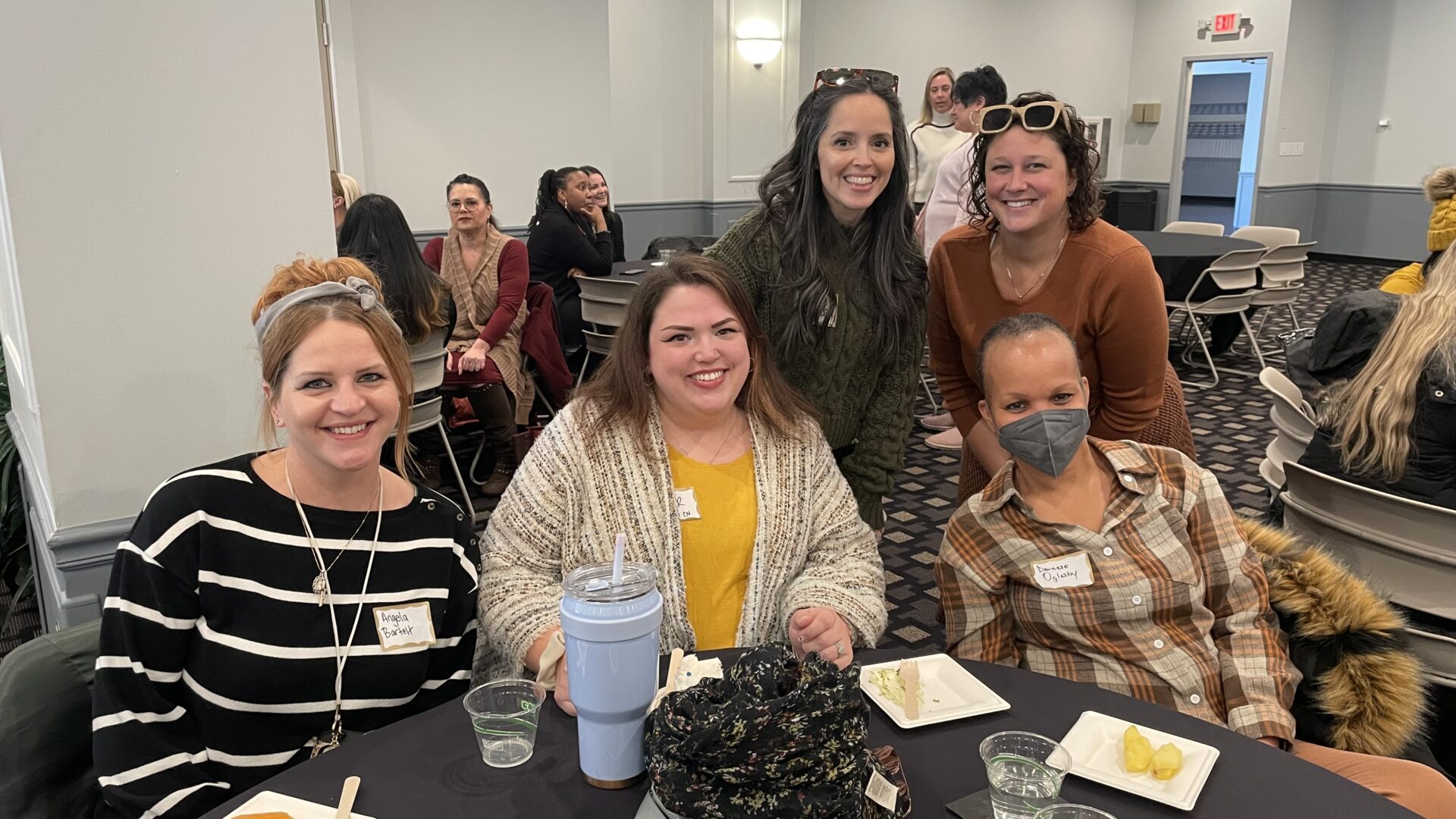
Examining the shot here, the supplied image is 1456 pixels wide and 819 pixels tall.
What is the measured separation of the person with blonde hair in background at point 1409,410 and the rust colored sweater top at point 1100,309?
0.49 meters

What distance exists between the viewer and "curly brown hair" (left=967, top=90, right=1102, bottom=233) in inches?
86.7

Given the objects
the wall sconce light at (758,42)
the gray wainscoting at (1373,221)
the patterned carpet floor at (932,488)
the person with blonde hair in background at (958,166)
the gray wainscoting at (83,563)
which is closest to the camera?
the gray wainscoting at (83,563)

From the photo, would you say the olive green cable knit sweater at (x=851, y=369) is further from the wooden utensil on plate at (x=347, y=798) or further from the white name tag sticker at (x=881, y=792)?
the wooden utensil on plate at (x=347, y=798)

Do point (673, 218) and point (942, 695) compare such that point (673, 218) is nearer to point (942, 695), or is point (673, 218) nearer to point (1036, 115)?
point (1036, 115)

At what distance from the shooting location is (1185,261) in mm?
6660

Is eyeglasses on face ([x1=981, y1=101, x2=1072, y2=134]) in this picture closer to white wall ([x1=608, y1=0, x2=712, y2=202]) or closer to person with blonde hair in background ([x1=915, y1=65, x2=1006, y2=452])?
person with blonde hair in background ([x1=915, y1=65, x2=1006, y2=452])

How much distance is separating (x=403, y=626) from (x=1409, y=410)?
2283mm

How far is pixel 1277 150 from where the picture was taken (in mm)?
12305

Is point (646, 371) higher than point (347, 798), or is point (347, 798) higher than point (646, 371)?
point (646, 371)

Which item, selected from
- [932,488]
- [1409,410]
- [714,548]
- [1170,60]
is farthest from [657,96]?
[714,548]

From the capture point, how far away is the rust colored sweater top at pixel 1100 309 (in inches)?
88.7

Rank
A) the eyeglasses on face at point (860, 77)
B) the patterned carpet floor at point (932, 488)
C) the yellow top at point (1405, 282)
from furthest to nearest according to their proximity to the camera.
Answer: the yellow top at point (1405, 282)
the patterned carpet floor at point (932, 488)
the eyeglasses on face at point (860, 77)

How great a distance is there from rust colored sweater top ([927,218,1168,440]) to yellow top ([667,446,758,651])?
0.75 m

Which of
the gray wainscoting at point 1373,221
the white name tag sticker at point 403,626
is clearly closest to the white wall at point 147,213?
the white name tag sticker at point 403,626
